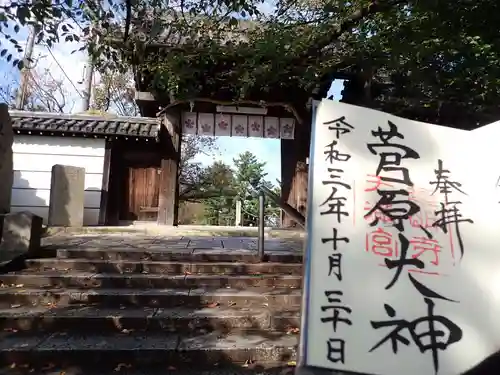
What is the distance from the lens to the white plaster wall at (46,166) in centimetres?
1095

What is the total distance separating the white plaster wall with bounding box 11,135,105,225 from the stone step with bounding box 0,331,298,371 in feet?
25.0

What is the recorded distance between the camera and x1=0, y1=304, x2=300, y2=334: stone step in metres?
4.05

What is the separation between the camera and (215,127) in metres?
11.7

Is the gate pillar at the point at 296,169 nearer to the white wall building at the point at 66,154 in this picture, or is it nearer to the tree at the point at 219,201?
the white wall building at the point at 66,154

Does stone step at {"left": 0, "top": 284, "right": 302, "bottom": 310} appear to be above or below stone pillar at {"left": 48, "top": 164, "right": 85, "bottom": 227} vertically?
below

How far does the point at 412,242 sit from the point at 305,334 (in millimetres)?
904

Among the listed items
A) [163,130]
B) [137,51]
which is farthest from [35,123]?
[137,51]

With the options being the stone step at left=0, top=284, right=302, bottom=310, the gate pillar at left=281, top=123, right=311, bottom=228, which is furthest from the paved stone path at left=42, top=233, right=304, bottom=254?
the gate pillar at left=281, top=123, right=311, bottom=228

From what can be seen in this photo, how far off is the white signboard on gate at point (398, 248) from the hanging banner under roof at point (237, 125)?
912cm

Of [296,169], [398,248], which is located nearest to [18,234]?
[398,248]

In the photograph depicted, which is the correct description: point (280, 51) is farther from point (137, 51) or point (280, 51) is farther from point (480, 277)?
point (480, 277)

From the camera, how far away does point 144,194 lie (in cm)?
1157

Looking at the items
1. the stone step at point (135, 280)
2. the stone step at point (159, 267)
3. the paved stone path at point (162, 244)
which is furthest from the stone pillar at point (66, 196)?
the stone step at point (135, 280)

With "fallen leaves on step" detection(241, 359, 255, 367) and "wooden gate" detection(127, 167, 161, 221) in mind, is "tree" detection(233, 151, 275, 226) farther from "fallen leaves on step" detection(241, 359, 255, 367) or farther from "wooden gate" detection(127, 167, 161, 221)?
"fallen leaves on step" detection(241, 359, 255, 367)
